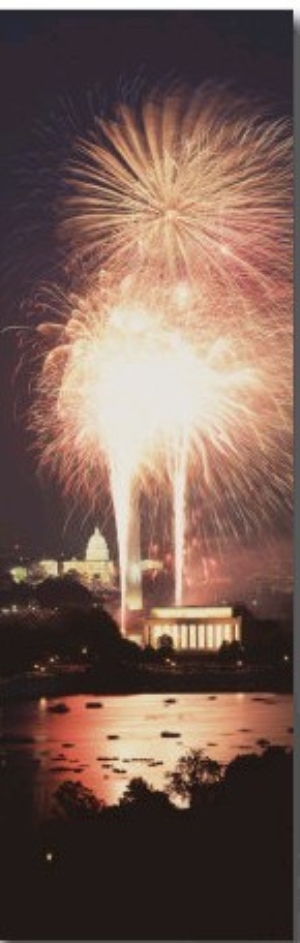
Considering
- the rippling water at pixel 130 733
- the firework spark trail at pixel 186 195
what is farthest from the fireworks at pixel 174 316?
the rippling water at pixel 130 733

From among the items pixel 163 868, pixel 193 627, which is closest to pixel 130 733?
pixel 193 627

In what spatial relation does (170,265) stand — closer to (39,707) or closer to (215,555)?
(215,555)

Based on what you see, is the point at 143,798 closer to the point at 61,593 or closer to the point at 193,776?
the point at 193,776

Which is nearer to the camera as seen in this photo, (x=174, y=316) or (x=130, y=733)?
(x=174, y=316)

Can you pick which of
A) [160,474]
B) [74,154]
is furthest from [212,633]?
[74,154]

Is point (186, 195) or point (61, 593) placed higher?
point (186, 195)
